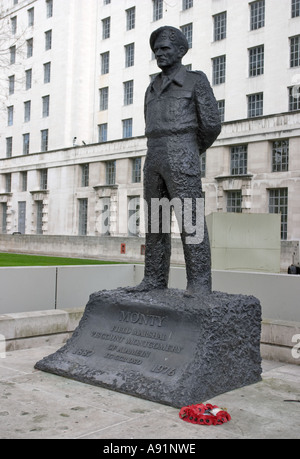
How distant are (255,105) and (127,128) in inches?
412

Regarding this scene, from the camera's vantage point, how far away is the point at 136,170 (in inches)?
1432

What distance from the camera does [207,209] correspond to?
3142cm

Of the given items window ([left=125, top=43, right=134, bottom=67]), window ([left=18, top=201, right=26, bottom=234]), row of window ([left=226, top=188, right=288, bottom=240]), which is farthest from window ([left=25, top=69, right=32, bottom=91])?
row of window ([left=226, top=188, right=288, bottom=240])

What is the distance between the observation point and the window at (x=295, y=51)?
92.4 ft

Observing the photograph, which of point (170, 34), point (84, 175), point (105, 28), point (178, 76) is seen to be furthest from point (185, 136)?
point (105, 28)

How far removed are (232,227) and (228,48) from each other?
20.5 metres

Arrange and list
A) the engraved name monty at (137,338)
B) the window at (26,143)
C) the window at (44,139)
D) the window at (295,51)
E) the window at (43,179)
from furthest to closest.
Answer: the window at (26,143) → the window at (43,179) → the window at (44,139) → the window at (295,51) → the engraved name monty at (137,338)

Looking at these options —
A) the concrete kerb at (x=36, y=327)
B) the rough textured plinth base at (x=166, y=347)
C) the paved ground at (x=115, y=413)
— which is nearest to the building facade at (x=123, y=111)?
the concrete kerb at (x=36, y=327)

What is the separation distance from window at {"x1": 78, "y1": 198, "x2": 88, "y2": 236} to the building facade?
0.27ft

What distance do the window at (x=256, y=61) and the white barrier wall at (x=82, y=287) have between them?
24178mm

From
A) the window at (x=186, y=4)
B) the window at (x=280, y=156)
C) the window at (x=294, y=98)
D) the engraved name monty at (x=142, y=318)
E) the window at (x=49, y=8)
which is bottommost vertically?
the engraved name monty at (x=142, y=318)

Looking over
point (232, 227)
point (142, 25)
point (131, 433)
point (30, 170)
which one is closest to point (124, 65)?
Result: point (142, 25)

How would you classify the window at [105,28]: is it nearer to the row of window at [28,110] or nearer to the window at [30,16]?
the row of window at [28,110]
